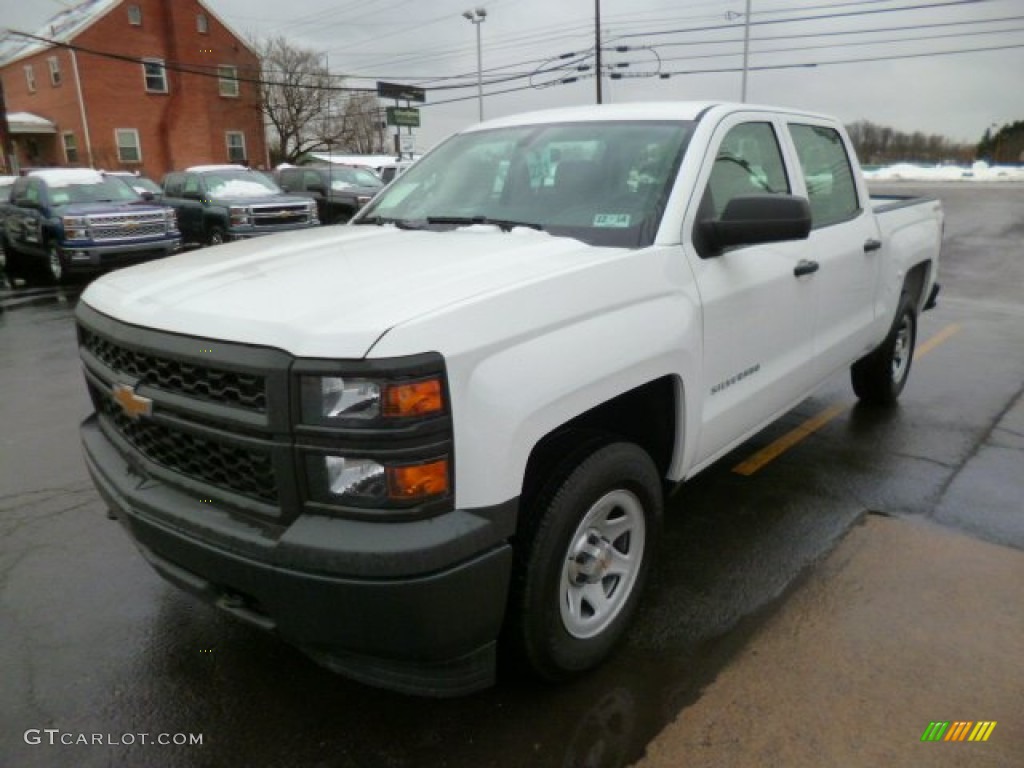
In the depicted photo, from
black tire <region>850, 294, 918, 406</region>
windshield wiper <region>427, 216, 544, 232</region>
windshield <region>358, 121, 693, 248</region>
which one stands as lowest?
black tire <region>850, 294, 918, 406</region>

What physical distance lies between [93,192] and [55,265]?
1638 mm

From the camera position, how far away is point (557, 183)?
3303 millimetres

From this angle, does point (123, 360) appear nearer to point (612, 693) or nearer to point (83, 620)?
point (83, 620)

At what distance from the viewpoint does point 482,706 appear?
8.47 feet

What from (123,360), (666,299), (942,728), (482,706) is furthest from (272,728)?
(942,728)

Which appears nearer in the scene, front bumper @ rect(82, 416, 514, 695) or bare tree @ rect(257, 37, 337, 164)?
front bumper @ rect(82, 416, 514, 695)

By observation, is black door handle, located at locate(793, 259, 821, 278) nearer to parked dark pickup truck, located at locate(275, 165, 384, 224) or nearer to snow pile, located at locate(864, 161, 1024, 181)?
parked dark pickup truck, located at locate(275, 165, 384, 224)

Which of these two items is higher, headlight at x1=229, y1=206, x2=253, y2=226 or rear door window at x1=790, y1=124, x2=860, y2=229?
rear door window at x1=790, y1=124, x2=860, y2=229

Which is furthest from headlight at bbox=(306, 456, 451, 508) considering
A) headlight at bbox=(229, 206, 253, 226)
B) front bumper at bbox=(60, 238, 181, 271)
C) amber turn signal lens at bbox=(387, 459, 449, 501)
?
headlight at bbox=(229, 206, 253, 226)

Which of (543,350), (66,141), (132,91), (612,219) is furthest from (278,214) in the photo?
(66,141)

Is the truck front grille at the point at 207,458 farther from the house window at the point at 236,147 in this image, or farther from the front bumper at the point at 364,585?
the house window at the point at 236,147

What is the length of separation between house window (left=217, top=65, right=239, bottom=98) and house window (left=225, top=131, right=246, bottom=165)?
6.19 ft

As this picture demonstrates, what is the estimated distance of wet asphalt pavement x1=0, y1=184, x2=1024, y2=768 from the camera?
2438 mm

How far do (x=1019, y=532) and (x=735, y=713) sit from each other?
6.99 ft
